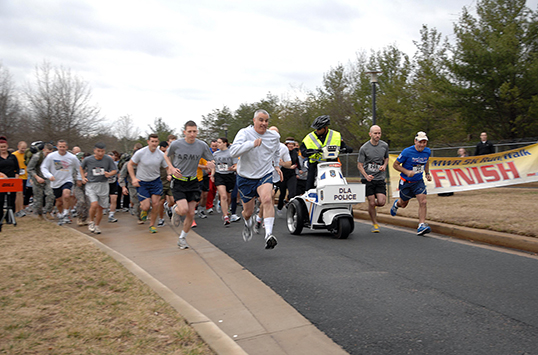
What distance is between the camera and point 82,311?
425 cm

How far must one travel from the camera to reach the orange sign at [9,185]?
986 centimetres

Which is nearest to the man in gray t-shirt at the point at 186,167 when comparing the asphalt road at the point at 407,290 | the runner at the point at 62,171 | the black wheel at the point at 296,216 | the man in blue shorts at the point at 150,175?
the asphalt road at the point at 407,290

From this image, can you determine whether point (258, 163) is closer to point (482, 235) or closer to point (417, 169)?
point (417, 169)

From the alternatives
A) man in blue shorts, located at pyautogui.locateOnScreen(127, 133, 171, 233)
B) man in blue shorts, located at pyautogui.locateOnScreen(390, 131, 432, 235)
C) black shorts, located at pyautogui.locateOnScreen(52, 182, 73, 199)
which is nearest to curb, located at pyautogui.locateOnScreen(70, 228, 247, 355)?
man in blue shorts, located at pyautogui.locateOnScreen(127, 133, 171, 233)

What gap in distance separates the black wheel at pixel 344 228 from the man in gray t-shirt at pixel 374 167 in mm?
1072

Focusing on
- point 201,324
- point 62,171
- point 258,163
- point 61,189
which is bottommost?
point 201,324

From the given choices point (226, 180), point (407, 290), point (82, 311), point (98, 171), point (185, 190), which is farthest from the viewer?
point (226, 180)

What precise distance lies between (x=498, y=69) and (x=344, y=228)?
1756 centimetres

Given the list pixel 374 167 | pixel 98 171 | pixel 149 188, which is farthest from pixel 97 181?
pixel 374 167

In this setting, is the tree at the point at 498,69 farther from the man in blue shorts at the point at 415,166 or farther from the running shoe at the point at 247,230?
the running shoe at the point at 247,230

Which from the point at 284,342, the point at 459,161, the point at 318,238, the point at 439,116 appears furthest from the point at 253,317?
the point at 439,116

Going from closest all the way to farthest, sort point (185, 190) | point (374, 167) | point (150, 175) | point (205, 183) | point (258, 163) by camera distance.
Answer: point (258, 163) < point (185, 190) < point (374, 167) < point (150, 175) < point (205, 183)

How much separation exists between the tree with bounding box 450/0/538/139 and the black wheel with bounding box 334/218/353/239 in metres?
16.3

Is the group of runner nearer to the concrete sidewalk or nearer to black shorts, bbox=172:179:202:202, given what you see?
black shorts, bbox=172:179:202:202
